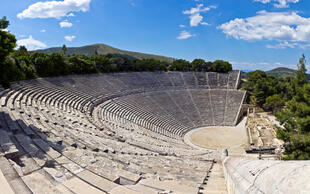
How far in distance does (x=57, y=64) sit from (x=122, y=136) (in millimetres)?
19661

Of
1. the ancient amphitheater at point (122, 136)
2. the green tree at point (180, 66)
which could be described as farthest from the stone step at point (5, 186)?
the green tree at point (180, 66)

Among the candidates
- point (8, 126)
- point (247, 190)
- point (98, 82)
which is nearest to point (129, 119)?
point (98, 82)

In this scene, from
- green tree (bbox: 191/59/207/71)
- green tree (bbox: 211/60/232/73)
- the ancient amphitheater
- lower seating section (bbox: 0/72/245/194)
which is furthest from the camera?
green tree (bbox: 191/59/207/71)

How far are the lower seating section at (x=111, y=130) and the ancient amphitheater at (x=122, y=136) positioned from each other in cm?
3

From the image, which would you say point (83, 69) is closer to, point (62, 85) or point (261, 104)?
point (62, 85)

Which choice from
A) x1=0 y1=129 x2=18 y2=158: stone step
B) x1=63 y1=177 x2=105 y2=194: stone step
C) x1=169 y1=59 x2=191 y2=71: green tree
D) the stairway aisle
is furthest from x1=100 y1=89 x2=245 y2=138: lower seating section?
x1=63 y1=177 x2=105 y2=194: stone step

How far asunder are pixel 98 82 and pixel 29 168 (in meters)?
26.6

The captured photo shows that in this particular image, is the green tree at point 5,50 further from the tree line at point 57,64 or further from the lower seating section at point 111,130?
the lower seating section at point 111,130

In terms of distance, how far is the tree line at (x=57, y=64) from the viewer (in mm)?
8797

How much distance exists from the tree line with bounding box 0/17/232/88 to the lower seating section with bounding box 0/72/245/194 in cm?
200

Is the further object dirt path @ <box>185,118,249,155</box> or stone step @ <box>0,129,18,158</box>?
dirt path @ <box>185,118,249,155</box>

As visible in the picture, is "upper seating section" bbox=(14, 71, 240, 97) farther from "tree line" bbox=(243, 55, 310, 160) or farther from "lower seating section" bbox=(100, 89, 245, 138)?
"tree line" bbox=(243, 55, 310, 160)

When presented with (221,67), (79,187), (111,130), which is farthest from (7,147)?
(221,67)

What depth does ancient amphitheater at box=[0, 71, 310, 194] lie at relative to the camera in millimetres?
3857
